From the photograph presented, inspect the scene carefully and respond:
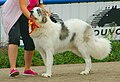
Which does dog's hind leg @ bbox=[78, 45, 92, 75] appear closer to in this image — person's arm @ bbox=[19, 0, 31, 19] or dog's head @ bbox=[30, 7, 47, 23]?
dog's head @ bbox=[30, 7, 47, 23]

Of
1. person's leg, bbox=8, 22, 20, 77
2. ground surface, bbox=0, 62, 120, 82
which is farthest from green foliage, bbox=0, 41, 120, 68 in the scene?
person's leg, bbox=8, 22, 20, 77

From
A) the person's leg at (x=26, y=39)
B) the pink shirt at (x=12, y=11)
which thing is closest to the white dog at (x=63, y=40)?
the person's leg at (x=26, y=39)

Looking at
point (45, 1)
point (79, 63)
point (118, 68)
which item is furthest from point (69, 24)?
point (45, 1)

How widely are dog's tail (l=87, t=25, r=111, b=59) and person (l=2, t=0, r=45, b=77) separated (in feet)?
3.98

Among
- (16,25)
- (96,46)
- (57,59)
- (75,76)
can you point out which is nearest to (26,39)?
(16,25)

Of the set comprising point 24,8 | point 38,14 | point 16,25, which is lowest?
point 16,25

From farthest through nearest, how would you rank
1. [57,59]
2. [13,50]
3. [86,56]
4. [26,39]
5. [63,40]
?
1. [57,59]
2. [86,56]
3. [26,39]
4. [63,40]
5. [13,50]

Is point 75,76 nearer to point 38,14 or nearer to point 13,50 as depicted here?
point 13,50

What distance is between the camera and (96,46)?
9977 millimetres

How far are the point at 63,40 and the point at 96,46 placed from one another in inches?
33.1

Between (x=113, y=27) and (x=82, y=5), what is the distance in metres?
1.27

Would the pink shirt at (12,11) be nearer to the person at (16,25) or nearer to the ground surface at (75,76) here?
the person at (16,25)

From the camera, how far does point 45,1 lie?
15555 millimetres

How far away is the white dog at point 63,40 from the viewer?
9.24 metres
